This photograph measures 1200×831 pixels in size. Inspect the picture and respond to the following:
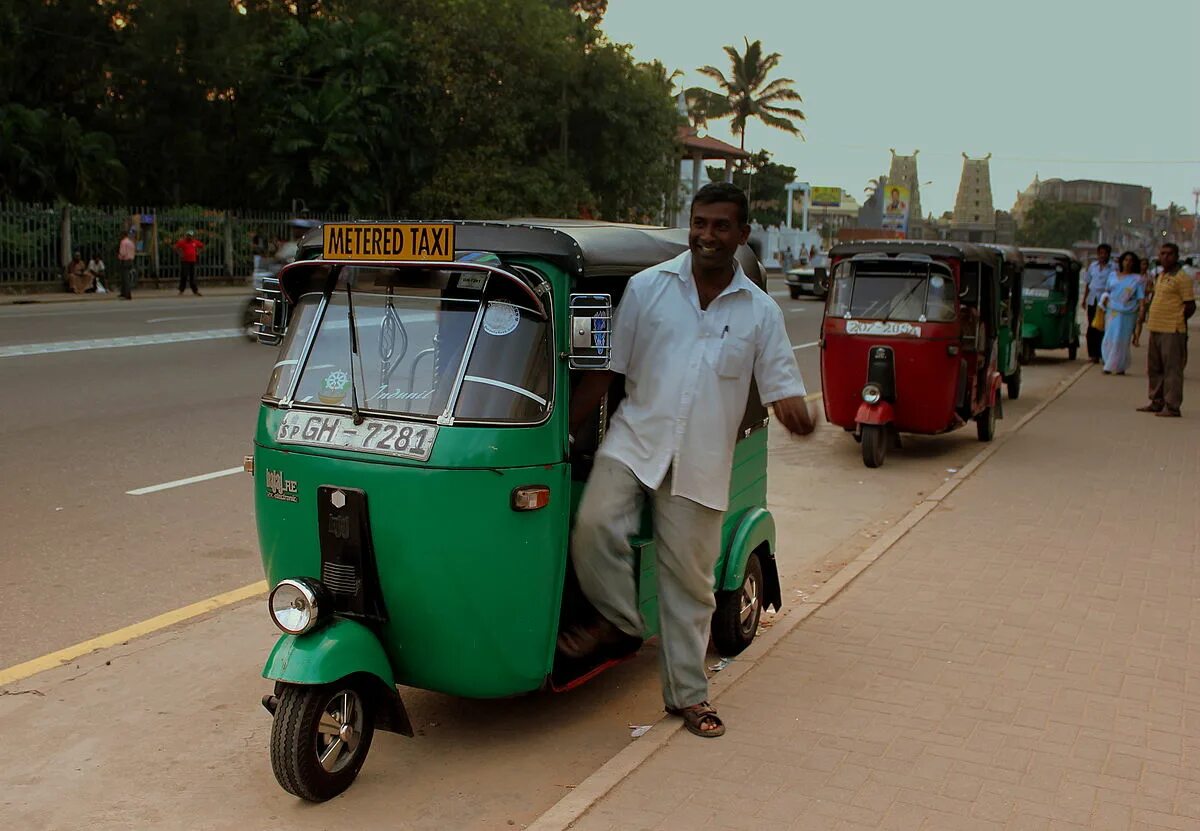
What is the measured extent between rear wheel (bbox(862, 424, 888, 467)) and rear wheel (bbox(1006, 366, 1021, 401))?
5310 mm

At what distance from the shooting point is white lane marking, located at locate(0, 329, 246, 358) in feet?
50.0

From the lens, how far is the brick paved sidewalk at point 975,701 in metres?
3.80

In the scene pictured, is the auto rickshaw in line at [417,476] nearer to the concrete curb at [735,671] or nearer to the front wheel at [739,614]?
the concrete curb at [735,671]

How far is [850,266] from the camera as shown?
425 inches

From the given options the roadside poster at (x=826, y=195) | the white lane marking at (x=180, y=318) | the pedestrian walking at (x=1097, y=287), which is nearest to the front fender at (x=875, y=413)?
the pedestrian walking at (x=1097, y=287)

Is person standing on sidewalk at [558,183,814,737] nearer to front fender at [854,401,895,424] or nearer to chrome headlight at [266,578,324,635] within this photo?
chrome headlight at [266,578,324,635]

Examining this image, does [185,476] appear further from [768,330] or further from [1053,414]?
[1053,414]

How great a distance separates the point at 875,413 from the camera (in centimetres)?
1021

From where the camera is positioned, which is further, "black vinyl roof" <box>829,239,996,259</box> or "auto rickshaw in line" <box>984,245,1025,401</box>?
"auto rickshaw in line" <box>984,245,1025,401</box>

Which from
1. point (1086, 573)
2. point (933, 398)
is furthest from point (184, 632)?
point (933, 398)

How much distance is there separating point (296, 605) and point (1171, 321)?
11551 mm

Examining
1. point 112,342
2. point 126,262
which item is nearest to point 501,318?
point 112,342

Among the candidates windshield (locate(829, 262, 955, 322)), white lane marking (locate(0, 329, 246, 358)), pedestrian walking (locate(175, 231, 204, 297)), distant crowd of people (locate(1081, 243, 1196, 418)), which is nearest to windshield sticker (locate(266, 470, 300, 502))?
windshield (locate(829, 262, 955, 322))

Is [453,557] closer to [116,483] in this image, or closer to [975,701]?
[975,701]
